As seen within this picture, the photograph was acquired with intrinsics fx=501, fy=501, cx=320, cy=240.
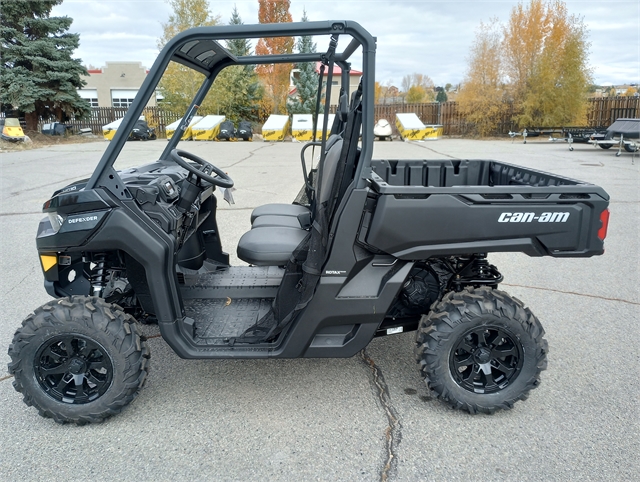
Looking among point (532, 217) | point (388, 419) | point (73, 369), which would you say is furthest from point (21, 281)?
point (532, 217)

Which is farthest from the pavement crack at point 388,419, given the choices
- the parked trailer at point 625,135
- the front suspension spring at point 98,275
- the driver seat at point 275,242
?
the parked trailer at point 625,135

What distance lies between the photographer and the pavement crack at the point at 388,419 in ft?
7.85

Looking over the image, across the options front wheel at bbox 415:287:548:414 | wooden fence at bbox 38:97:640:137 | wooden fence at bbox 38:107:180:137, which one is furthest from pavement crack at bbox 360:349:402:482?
wooden fence at bbox 38:97:640:137

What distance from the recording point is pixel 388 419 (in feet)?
8.99

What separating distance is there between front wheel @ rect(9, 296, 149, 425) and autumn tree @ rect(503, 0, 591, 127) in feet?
83.4

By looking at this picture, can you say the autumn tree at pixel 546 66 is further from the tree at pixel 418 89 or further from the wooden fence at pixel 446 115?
the tree at pixel 418 89

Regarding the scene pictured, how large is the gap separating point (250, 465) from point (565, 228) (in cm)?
198

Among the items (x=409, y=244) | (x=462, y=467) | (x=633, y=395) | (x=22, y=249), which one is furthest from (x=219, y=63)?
(x=22, y=249)

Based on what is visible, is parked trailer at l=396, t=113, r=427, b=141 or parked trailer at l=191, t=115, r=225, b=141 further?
parked trailer at l=396, t=113, r=427, b=141

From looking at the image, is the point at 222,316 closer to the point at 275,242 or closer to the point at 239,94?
the point at 275,242

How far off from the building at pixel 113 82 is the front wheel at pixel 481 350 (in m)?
53.1

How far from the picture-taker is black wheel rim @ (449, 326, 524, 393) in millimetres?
2760

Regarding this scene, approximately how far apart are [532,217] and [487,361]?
832 mm

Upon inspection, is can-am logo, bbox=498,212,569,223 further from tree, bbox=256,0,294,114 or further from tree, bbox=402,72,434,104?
tree, bbox=402,72,434,104
